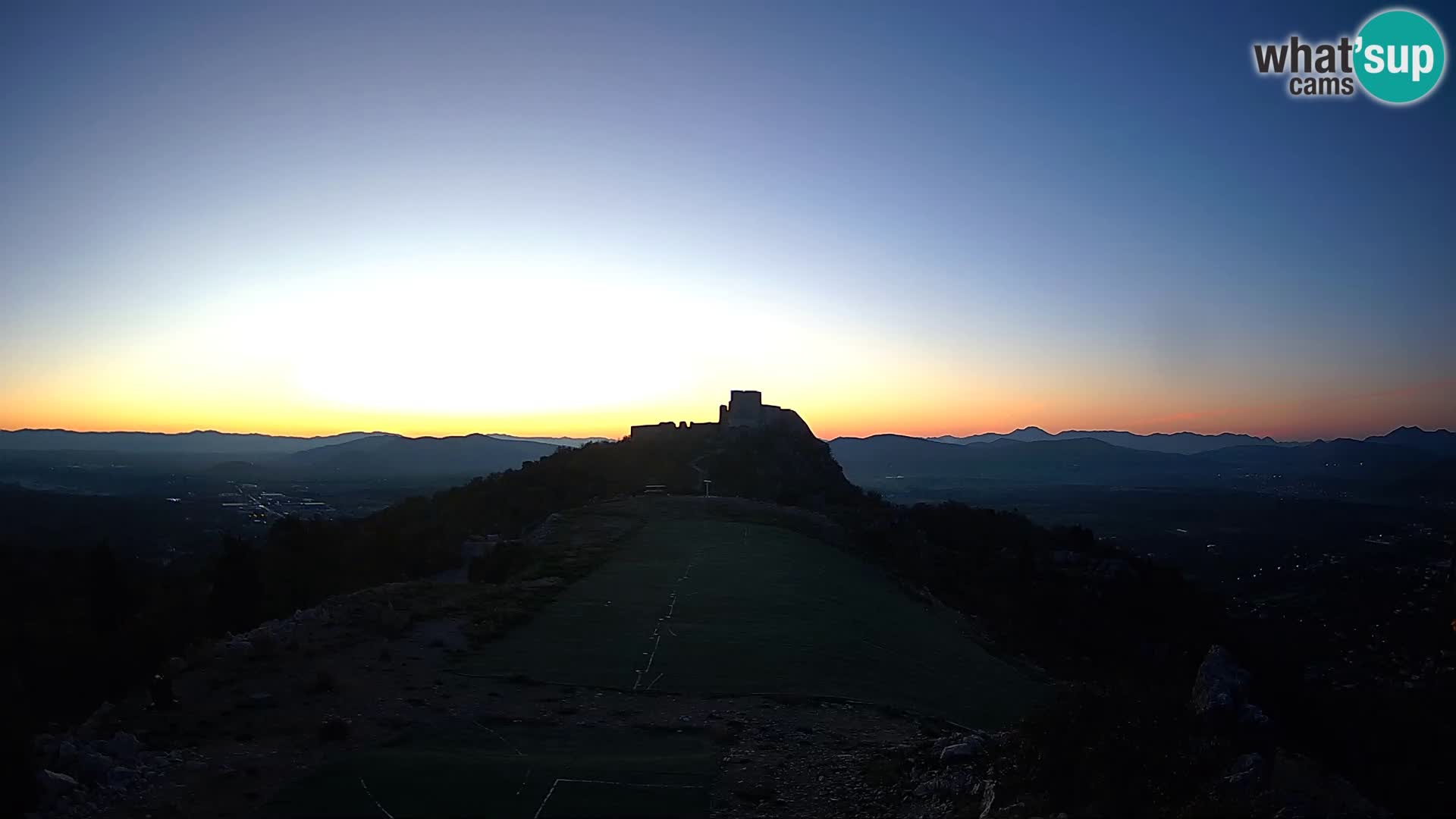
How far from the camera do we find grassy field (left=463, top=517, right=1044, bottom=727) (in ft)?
45.8

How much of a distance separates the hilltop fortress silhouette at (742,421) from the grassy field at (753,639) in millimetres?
37269

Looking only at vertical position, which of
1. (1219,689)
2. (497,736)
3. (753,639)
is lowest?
(753,639)

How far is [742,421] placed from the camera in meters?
63.4

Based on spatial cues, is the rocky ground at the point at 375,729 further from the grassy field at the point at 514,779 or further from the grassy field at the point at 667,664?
the grassy field at the point at 667,664

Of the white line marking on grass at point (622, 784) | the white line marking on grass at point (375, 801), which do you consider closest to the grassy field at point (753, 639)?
the white line marking on grass at point (622, 784)

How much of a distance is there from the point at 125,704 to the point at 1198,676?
1393 cm

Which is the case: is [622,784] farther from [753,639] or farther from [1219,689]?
[753,639]

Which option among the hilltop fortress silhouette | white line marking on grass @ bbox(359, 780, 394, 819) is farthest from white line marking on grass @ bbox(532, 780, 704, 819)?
the hilltop fortress silhouette

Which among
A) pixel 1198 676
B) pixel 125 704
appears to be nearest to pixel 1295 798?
pixel 1198 676

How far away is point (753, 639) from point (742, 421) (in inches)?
1862

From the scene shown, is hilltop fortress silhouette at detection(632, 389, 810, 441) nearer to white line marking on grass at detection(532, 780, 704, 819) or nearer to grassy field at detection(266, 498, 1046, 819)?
grassy field at detection(266, 498, 1046, 819)

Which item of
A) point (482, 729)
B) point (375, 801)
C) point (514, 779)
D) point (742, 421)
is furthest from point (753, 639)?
→ point (742, 421)

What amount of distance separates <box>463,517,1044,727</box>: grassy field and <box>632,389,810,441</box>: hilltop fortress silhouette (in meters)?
37.3

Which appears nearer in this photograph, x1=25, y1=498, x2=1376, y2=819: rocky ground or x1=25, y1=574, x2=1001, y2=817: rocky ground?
x1=25, y1=498, x2=1376, y2=819: rocky ground
